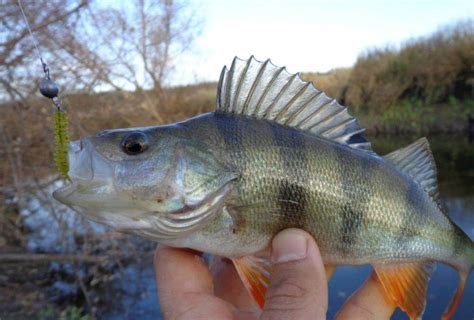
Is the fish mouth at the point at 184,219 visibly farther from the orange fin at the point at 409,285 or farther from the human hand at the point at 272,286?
the orange fin at the point at 409,285

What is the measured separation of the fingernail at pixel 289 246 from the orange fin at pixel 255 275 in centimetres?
12

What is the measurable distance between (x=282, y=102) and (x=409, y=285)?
3.43 ft

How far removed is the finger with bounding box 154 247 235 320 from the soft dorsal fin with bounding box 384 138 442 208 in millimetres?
988

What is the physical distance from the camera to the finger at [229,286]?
1.88 m

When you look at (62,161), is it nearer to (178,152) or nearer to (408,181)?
(178,152)

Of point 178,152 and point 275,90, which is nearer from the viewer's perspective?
point 178,152

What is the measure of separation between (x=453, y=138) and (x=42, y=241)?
44.4 feet

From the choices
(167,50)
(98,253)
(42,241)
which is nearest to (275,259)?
(98,253)

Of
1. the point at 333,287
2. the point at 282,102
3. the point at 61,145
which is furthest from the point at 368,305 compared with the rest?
the point at 333,287

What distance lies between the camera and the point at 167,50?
12.3 metres

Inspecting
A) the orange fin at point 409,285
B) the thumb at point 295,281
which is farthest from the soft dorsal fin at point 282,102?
the orange fin at point 409,285

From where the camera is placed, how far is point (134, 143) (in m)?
1.47

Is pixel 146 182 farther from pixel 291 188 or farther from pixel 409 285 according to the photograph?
pixel 409 285

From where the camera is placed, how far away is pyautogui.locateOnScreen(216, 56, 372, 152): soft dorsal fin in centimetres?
168
